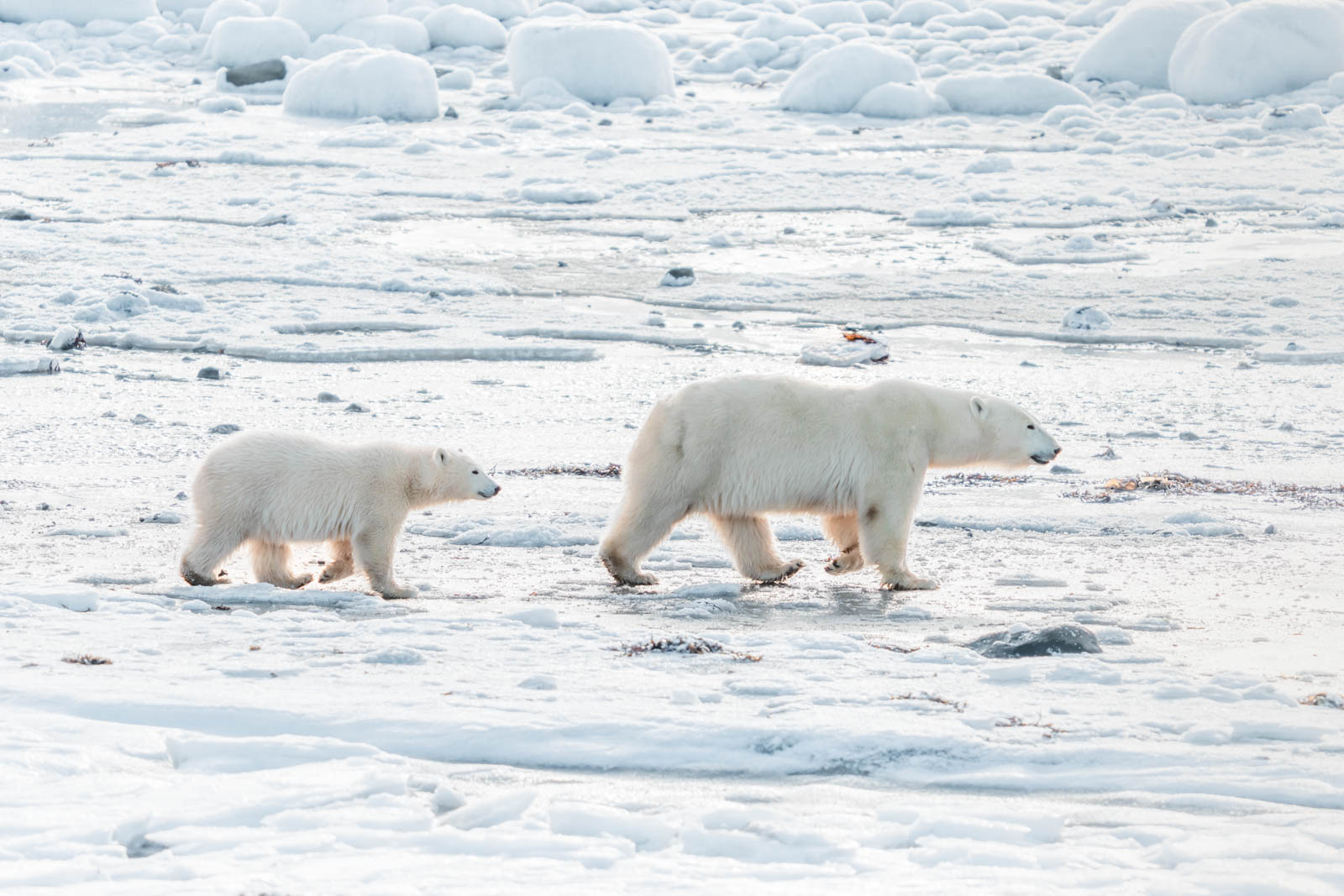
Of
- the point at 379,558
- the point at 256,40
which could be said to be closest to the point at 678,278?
the point at 379,558

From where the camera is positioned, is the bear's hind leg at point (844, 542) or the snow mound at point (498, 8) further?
the snow mound at point (498, 8)

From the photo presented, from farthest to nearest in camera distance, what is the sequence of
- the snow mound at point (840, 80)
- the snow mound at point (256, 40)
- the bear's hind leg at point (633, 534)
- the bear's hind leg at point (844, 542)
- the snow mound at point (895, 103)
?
1. the snow mound at point (256, 40)
2. the snow mound at point (840, 80)
3. the snow mound at point (895, 103)
4. the bear's hind leg at point (844, 542)
5. the bear's hind leg at point (633, 534)

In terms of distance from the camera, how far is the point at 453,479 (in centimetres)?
525

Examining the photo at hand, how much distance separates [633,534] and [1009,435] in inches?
60.2

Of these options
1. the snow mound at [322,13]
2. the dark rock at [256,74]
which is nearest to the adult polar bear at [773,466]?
the dark rock at [256,74]

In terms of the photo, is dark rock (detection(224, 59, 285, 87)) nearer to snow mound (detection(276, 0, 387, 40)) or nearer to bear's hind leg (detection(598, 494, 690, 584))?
snow mound (detection(276, 0, 387, 40))

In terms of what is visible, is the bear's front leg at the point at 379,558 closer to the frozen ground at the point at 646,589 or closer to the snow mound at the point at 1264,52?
the frozen ground at the point at 646,589

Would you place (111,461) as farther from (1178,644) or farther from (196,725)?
(1178,644)

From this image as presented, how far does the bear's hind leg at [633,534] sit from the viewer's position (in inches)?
201

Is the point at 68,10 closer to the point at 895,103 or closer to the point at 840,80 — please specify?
the point at 840,80

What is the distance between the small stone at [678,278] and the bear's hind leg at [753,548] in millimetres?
7015

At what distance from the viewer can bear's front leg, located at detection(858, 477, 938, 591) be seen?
16.9ft

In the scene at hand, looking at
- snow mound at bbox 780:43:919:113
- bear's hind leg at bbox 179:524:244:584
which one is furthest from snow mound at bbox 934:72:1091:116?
bear's hind leg at bbox 179:524:244:584

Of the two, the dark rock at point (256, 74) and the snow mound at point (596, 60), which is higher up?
the snow mound at point (596, 60)
